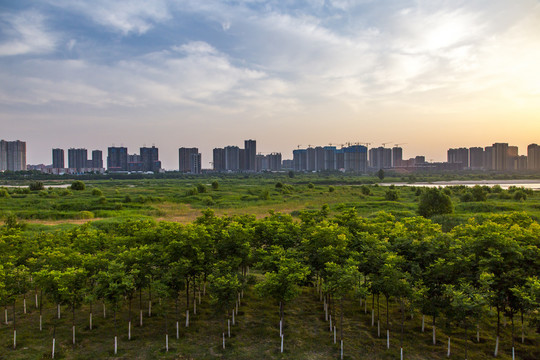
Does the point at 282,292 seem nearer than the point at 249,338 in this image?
Yes

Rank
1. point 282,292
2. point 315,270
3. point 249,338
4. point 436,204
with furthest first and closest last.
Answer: point 436,204, point 315,270, point 249,338, point 282,292

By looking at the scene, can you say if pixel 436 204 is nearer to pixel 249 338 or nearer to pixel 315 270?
pixel 315 270

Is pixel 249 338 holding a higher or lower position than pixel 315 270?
lower

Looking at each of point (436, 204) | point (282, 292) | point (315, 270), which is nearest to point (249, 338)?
point (282, 292)

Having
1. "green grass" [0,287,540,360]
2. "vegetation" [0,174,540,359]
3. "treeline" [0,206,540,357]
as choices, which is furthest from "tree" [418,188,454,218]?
"green grass" [0,287,540,360]

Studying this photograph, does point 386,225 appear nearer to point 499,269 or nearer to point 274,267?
point 499,269

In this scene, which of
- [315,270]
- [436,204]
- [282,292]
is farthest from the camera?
[436,204]

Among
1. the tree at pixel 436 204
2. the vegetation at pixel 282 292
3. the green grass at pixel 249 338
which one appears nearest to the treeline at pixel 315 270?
the vegetation at pixel 282 292
